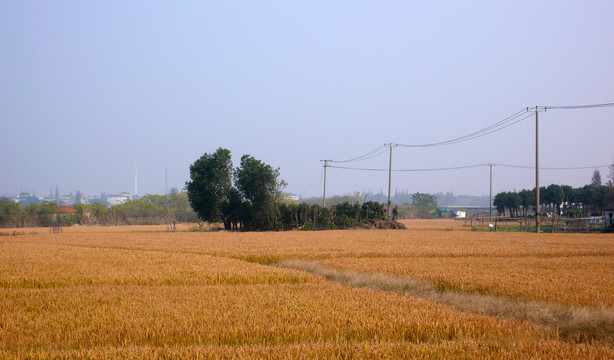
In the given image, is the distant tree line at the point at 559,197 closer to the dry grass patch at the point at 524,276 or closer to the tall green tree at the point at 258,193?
the tall green tree at the point at 258,193

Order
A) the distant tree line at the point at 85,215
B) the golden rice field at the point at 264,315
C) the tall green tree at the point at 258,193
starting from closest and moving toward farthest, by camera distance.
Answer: the golden rice field at the point at 264,315 → the tall green tree at the point at 258,193 → the distant tree line at the point at 85,215

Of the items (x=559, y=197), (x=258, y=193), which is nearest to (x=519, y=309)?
(x=258, y=193)

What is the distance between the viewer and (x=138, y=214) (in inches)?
3120

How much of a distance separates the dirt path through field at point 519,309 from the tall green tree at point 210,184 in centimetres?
3813

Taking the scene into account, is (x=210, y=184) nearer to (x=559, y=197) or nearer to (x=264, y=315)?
(x=264, y=315)

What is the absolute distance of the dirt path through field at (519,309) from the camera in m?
8.51

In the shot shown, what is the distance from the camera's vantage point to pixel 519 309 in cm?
971

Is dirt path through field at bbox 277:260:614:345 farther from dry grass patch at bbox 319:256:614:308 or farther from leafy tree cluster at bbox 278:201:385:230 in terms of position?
leafy tree cluster at bbox 278:201:385:230

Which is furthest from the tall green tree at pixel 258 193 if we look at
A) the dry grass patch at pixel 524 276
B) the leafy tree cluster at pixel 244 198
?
the dry grass patch at pixel 524 276

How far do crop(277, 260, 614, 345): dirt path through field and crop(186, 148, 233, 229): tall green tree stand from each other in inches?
1501

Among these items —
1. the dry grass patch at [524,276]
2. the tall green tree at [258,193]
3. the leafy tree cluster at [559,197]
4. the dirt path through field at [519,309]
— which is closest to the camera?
the dirt path through field at [519,309]

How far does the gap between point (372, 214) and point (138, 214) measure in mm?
43133

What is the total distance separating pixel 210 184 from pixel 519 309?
4321 cm

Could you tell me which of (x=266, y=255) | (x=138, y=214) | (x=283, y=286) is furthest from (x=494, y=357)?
(x=138, y=214)
